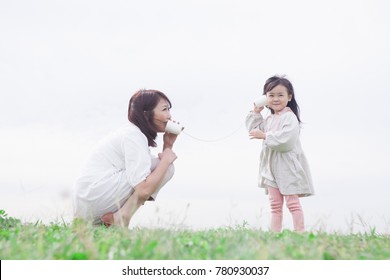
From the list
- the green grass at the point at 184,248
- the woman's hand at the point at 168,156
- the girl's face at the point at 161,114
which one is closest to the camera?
the green grass at the point at 184,248

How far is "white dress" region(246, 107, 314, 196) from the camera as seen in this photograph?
687cm

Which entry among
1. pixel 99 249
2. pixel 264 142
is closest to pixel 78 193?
pixel 264 142

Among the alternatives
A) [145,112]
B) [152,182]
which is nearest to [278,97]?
[145,112]

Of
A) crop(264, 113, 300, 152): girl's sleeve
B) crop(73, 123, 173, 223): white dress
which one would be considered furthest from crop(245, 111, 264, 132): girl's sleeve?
crop(73, 123, 173, 223): white dress

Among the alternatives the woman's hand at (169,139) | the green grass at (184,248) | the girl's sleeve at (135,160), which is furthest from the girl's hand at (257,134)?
the green grass at (184,248)

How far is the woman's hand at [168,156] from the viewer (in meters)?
6.70

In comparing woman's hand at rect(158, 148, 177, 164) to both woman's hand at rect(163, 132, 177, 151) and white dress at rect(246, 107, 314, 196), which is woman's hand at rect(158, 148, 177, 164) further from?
white dress at rect(246, 107, 314, 196)

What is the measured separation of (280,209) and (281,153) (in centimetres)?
77

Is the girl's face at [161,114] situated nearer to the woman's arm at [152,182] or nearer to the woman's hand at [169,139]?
the woman's hand at [169,139]

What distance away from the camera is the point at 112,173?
6.51m

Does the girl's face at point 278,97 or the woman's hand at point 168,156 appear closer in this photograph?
the woman's hand at point 168,156

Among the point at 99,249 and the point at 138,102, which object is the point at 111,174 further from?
the point at 99,249

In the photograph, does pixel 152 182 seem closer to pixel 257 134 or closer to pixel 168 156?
pixel 168 156
